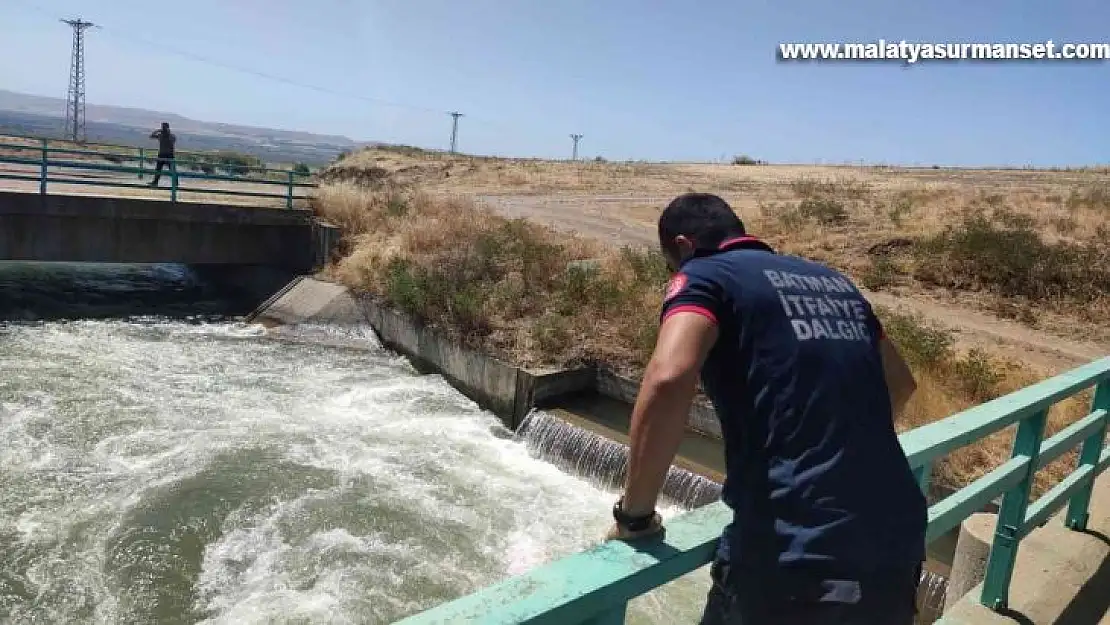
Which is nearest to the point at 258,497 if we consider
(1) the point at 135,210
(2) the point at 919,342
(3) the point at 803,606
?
(3) the point at 803,606

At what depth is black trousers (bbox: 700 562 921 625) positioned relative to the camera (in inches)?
73.4

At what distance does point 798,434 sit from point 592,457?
8.17 m

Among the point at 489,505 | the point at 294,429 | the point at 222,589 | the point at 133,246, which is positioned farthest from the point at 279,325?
the point at 222,589

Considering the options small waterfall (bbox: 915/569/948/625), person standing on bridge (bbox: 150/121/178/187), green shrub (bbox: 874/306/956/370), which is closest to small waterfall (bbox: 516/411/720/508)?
small waterfall (bbox: 915/569/948/625)

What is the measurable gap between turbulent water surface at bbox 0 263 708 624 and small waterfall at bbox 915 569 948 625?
5.95 ft

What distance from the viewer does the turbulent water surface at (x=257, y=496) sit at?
6957 mm

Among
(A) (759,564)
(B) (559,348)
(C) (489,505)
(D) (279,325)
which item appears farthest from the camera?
(D) (279,325)

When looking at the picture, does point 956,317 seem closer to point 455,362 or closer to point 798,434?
point 455,362

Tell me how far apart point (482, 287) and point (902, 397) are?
12.2m

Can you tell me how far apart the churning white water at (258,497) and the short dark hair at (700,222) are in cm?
529

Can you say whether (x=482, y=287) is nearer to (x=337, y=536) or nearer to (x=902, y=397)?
(x=337, y=536)

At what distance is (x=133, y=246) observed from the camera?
1719cm

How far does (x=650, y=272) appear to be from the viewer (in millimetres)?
14430

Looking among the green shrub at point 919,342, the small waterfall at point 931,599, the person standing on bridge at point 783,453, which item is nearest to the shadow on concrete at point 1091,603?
the person standing on bridge at point 783,453
